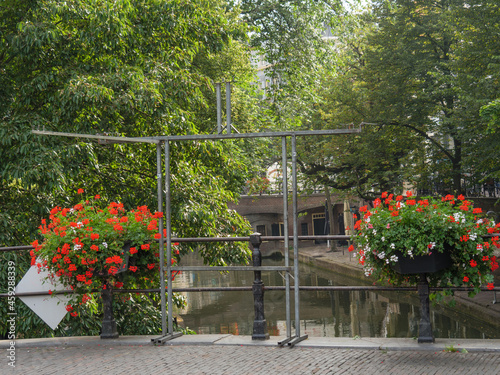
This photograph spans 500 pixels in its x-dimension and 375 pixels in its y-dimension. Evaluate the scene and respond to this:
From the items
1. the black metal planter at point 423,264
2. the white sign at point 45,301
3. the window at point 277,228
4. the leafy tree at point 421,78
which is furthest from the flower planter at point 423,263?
the window at point 277,228

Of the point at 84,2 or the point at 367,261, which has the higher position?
the point at 84,2

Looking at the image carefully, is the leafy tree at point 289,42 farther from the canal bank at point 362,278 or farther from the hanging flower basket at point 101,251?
the hanging flower basket at point 101,251

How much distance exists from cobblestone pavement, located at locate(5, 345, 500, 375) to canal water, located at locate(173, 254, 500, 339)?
32.9 ft

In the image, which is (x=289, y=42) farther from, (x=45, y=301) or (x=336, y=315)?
(x=45, y=301)

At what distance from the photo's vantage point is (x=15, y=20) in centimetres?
1137

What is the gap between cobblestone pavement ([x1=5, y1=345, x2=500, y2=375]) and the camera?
5.78 metres

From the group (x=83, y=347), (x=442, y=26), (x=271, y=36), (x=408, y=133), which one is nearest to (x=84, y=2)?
(x=83, y=347)

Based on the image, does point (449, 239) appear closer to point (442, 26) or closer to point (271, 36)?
point (271, 36)

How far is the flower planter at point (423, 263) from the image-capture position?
632 centimetres

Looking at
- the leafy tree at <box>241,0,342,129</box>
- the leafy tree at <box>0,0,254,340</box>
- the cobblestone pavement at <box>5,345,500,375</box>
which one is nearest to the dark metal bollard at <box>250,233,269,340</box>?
the cobblestone pavement at <box>5,345,500,375</box>

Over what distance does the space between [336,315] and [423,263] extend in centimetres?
1611

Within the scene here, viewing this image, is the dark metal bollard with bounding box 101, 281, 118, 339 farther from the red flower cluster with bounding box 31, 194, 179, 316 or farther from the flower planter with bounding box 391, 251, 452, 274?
the flower planter with bounding box 391, 251, 452, 274

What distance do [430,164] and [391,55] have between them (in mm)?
4883

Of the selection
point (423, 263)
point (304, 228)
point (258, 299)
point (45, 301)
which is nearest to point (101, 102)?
point (45, 301)
